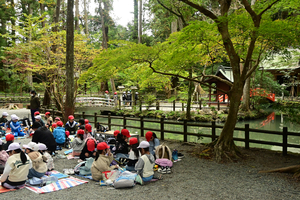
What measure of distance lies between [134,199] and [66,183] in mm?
1608

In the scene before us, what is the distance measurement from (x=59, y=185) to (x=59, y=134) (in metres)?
3.27

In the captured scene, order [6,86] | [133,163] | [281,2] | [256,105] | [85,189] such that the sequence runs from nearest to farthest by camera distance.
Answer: [85,189] < [133,163] < [281,2] < [256,105] < [6,86]

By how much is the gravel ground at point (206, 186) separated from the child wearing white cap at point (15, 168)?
0.65 feet

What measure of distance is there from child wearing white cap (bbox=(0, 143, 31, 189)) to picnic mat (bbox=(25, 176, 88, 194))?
27 centimetres

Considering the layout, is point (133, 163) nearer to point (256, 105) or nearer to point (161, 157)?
point (161, 157)

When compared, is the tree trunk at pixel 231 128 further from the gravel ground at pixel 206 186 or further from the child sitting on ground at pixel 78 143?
the child sitting on ground at pixel 78 143

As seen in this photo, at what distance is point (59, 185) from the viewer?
471cm

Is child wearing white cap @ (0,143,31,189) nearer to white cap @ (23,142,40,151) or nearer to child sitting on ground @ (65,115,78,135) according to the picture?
white cap @ (23,142,40,151)

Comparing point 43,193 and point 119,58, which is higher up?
point 119,58

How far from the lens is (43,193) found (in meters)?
4.36

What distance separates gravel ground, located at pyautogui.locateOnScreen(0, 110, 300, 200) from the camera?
4.30m

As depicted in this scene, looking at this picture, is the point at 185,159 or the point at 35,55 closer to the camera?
the point at 185,159

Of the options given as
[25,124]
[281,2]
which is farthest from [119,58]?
[25,124]

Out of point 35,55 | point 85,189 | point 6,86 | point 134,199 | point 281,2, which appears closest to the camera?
point 134,199
